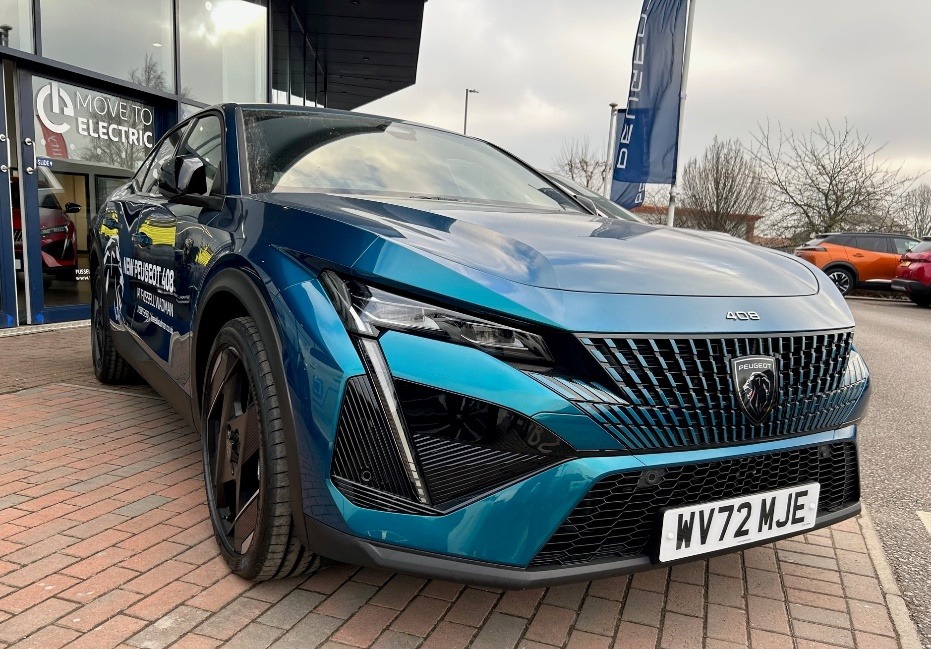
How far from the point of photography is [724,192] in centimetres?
3344

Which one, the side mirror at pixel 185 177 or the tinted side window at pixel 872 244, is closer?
the side mirror at pixel 185 177

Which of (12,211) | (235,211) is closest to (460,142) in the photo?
(235,211)

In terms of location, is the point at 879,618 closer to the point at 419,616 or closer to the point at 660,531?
the point at 660,531

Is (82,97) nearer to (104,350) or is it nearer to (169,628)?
(104,350)

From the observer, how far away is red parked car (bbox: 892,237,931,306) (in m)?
14.1

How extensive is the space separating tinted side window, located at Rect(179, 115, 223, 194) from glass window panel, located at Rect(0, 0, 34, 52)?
14.7ft

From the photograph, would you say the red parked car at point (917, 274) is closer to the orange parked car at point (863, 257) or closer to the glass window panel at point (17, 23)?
the orange parked car at point (863, 257)

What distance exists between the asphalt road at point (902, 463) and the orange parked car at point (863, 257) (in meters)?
9.28

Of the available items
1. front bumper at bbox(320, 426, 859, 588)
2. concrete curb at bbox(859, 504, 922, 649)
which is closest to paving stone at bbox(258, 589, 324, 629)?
front bumper at bbox(320, 426, 859, 588)

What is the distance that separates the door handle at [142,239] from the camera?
3132mm

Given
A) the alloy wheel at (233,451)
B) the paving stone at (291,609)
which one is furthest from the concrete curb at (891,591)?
the alloy wheel at (233,451)

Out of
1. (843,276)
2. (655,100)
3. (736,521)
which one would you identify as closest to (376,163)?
(736,521)

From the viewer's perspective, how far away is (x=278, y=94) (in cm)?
A: 1169

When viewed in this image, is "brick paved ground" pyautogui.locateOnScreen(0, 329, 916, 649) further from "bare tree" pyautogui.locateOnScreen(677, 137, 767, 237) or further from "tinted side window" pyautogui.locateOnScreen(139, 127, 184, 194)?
"bare tree" pyautogui.locateOnScreen(677, 137, 767, 237)
